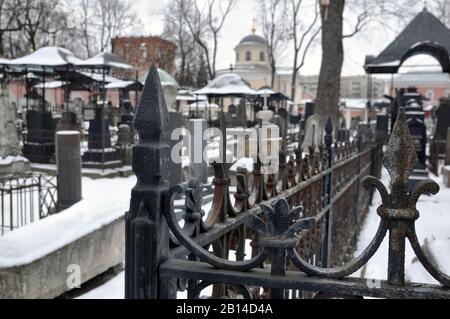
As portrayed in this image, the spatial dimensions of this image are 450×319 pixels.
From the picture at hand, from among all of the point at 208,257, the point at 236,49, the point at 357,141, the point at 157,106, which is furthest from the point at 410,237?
the point at 236,49

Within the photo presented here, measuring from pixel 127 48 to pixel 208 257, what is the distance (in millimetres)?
59863

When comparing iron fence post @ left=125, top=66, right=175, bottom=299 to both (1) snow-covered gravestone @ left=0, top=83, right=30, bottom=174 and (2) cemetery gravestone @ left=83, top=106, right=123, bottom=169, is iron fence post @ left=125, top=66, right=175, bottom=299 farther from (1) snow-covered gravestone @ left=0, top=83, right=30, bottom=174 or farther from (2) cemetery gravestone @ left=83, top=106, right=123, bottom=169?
(2) cemetery gravestone @ left=83, top=106, right=123, bottom=169

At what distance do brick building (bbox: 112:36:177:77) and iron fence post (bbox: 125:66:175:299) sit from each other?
5347 centimetres

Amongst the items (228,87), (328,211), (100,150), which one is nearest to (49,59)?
(100,150)

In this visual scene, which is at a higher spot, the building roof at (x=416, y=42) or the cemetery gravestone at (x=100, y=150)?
the building roof at (x=416, y=42)

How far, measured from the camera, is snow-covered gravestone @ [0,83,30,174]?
13.2 m

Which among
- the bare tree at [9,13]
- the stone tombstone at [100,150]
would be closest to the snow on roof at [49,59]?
the stone tombstone at [100,150]

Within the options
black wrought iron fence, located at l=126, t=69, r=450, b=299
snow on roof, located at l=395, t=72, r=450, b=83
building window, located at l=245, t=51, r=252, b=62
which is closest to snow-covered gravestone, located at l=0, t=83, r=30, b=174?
black wrought iron fence, located at l=126, t=69, r=450, b=299

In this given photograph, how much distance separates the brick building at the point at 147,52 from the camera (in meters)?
56.2

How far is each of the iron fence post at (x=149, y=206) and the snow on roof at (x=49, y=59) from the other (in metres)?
13.8

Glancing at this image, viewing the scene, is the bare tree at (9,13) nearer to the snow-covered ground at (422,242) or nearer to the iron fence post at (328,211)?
the snow-covered ground at (422,242)
